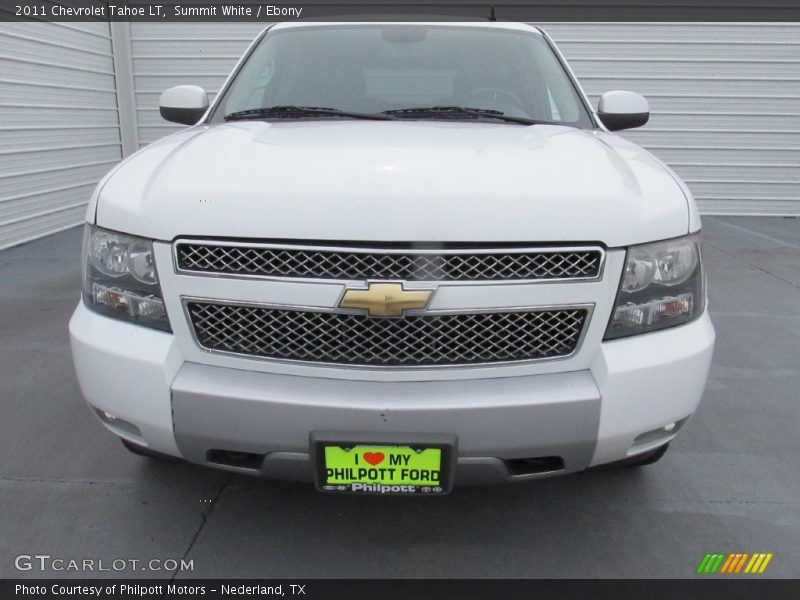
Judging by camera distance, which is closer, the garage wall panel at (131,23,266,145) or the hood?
the hood

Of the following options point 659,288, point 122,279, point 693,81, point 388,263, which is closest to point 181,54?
point 693,81

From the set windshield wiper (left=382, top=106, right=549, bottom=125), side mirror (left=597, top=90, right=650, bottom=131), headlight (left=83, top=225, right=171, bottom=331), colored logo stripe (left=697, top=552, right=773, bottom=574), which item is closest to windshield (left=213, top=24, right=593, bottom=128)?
windshield wiper (left=382, top=106, right=549, bottom=125)

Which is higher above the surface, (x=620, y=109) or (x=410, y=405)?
(x=620, y=109)

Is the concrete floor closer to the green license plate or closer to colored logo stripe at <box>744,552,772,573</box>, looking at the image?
colored logo stripe at <box>744,552,772,573</box>

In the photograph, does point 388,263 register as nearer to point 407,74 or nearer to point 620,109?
point 407,74

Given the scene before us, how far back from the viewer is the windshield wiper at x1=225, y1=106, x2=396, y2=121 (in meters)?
2.69

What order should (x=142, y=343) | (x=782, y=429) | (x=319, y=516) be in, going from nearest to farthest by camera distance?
(x=142, y=343), (x=319, y=516), (x=782, y=429)

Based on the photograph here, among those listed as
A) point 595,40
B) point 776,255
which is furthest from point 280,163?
point 595,40

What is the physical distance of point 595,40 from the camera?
29.3 feet

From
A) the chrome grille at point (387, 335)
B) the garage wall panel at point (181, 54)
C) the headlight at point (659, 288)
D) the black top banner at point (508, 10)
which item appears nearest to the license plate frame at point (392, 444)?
the chrome grille at point (387, 335)

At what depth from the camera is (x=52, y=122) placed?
23.9 feet

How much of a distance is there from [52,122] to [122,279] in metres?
6.46

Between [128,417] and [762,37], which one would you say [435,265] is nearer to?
[128,417]

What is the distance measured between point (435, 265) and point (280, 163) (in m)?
0.58
